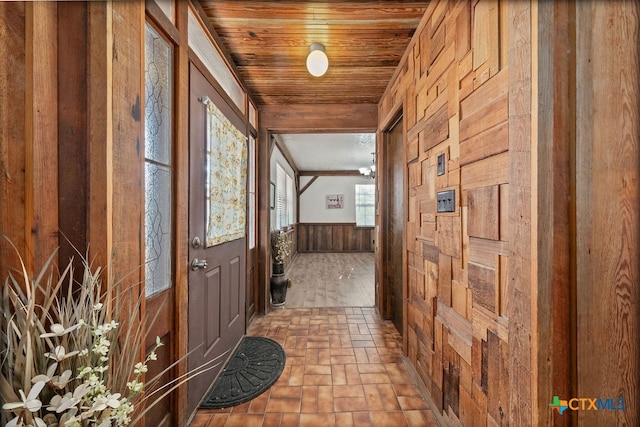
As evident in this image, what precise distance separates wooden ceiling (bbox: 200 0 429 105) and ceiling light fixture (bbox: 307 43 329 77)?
0.04 metres

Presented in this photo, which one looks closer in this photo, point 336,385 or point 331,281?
point 336,385

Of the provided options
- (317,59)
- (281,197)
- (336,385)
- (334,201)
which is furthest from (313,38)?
(334,201)

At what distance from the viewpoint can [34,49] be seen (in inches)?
31.3

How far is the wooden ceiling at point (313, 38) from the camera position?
1.60m

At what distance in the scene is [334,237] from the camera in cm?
805

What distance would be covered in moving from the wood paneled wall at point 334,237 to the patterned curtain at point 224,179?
5601mm

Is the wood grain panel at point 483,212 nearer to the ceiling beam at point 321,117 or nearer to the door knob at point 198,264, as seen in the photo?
the door knob at point 198,264

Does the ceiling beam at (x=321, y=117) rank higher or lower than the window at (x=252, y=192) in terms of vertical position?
higher

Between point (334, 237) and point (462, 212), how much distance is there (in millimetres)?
6883

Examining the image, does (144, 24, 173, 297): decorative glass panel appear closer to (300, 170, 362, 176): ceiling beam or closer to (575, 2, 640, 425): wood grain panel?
(575, 2, 640, 425): wood grain panel

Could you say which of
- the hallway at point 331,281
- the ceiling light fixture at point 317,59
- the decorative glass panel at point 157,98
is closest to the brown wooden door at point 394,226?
the hallway at point 331,281

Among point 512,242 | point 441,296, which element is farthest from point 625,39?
point 441,296

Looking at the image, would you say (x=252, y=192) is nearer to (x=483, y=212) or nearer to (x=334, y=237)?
(x=483, y=212)

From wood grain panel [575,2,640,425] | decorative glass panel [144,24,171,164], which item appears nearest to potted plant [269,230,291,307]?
decorative glass panel [144,24,171,164]
